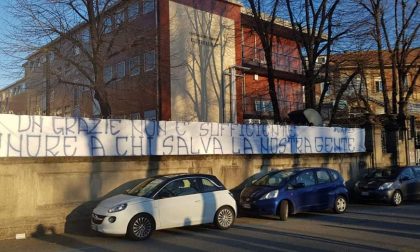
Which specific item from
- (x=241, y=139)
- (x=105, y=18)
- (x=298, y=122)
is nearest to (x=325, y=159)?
(x=298, y=122)

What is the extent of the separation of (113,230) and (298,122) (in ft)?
45.2

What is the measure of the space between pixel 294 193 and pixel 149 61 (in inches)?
407

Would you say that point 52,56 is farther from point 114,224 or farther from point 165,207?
point 114,224

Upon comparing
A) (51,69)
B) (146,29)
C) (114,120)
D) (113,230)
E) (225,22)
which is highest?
(225,22)

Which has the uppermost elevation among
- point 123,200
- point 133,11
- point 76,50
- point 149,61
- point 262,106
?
point 133,11

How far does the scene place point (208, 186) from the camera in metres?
12.6

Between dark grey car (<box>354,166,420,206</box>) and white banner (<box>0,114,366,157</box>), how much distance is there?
8.76 feet

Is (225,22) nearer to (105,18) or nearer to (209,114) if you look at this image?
(209,114)

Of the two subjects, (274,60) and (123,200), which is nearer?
(123,200)

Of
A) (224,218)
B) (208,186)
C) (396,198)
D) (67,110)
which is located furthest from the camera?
(67,110)

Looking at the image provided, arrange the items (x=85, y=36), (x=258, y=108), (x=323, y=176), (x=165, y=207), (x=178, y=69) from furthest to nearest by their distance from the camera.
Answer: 1. (x=258, y=108)
2. (x=178, y=69)
3. (x=85, y=36)
4. (x=323, y=176)
5. (x=165, y=207)

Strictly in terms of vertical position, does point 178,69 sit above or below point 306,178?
above

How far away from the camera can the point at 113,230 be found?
1079 centimetres

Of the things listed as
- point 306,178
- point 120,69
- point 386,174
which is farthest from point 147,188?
point 120,69
